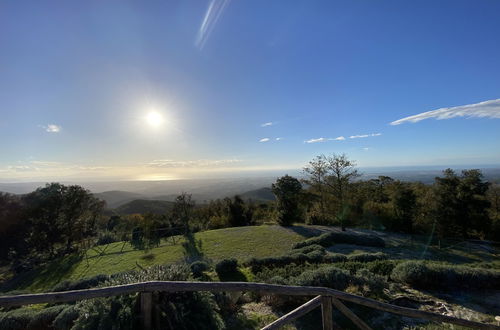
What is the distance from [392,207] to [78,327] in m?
26.3

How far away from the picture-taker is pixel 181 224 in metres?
25.2

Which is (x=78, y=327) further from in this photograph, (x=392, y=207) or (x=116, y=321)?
(x=392, y=207)

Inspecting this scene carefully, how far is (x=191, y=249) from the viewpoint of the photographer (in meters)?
17.3

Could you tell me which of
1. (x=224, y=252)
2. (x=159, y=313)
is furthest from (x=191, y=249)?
(x=159, y=313)

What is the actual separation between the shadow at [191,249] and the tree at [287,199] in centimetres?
862

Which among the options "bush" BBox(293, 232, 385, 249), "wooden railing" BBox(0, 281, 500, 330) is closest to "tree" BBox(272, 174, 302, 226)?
"bush" BBox(293, 232, 385, 249)

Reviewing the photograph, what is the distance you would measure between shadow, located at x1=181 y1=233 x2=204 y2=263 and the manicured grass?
0.19 metres

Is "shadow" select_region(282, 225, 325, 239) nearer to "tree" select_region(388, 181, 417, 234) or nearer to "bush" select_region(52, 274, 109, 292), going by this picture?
"tree" select_region(388, 181, 417, 234)

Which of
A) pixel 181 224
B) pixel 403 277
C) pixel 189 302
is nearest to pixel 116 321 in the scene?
pixel 189 302

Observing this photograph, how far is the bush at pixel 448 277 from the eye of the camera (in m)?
6.69

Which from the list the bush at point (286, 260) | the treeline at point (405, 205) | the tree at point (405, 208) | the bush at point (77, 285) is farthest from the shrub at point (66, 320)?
the tree at point (405, 208)

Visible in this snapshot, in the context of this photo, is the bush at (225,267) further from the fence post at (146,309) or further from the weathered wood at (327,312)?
the weathered wood at (327,312)

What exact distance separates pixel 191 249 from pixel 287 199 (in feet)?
35.4

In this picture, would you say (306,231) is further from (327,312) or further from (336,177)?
(327,312)
